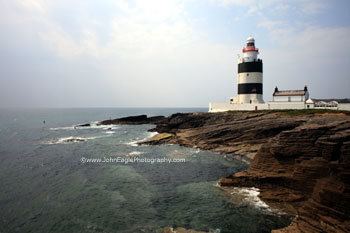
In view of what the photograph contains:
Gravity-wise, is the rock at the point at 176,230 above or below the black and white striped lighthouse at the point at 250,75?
below

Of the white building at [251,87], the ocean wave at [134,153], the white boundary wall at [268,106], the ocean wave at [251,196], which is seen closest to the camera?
the ocean wave at [251,196]

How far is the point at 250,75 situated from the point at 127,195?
153ft

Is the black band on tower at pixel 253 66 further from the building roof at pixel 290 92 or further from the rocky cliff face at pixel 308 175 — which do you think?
the rocky cliff face at pixel 308 175

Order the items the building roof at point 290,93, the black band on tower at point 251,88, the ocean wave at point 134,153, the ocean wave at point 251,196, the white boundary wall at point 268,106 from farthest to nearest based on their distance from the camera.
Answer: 1. the black band on tower at point 251,88
2. the building roof at point 290,93
3. the white boundary wall at point 268,106
4. the ocean wave at point 134,153
5. the ocean wave at point 251,196

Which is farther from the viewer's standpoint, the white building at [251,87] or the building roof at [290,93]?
the white building at [251,87]

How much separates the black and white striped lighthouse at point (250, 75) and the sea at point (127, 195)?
26.5 metres

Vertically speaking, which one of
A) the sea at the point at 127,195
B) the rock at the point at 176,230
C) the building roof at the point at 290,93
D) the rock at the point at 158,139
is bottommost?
the rock at the point at 176,230

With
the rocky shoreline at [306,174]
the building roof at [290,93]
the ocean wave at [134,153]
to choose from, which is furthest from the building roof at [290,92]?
the ocean wave at [134,153]

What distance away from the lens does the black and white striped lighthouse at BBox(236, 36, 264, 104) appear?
6694 centimetres

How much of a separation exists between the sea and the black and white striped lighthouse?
26.5 metres

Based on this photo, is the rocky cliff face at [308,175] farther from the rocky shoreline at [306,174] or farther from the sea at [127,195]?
the sea at [127,195]

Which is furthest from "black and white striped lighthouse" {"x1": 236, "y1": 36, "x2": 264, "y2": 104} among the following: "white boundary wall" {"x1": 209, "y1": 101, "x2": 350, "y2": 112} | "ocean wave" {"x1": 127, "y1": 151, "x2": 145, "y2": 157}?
"ocean wave" {"x1": 127, "y1": 151, "x2": 145, "y2": 157}

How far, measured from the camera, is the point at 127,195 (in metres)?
28.0

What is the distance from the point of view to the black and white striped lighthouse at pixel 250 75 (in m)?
66.9
